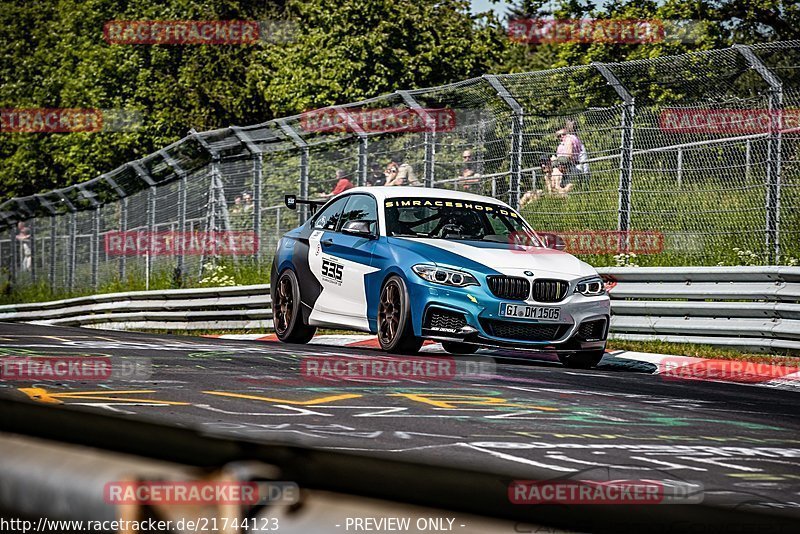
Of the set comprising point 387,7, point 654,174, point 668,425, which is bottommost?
point 668,425

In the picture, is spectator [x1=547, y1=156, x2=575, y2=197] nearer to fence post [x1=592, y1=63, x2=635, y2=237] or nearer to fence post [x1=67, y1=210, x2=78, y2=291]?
fence post [x1=592, y1=63, x2=635, y2=237]

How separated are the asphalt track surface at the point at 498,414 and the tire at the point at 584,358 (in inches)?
27.7

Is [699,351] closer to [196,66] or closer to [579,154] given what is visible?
[579,154]

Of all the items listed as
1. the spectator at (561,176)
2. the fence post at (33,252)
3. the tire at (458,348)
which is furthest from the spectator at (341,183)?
the fence post at (33,252)

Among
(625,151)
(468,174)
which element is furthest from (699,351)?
(468,174)

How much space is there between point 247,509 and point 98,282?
2927 cm

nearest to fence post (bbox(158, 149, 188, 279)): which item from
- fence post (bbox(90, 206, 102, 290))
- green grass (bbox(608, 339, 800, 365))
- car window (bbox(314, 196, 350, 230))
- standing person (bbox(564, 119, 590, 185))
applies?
fence post (bbox(90, 206, 102, 290))

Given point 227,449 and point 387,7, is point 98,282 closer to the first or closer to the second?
point 387,7

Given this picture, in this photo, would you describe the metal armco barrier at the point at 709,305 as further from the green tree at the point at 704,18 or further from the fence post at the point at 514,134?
the green tree at the point at 704,18

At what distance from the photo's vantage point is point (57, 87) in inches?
2327

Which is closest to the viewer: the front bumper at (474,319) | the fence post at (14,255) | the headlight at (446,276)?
the front bumper at (474,319)

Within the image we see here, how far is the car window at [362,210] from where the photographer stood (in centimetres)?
1235

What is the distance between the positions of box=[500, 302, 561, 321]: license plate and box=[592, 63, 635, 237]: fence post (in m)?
4.07

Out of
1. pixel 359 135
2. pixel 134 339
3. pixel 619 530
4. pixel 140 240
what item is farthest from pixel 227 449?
pixel 140 240
